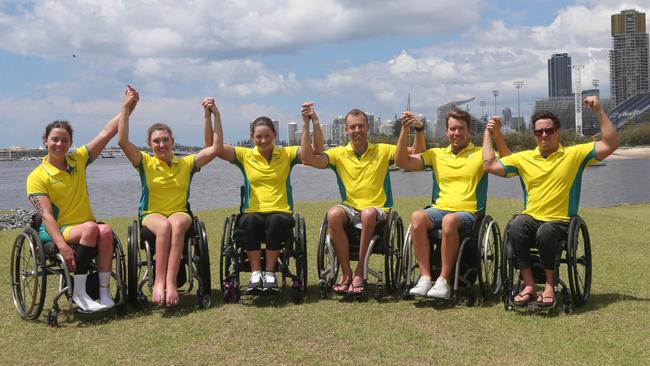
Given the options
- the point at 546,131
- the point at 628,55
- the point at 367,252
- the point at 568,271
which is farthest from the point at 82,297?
the point at 628,55

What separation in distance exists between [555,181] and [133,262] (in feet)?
10.5

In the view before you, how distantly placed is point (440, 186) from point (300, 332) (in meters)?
1.81

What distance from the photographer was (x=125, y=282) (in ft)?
16.8

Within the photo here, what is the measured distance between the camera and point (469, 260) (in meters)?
5.29

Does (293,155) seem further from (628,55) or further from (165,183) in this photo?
(628,55)

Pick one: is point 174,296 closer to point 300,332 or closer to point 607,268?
point 300,332

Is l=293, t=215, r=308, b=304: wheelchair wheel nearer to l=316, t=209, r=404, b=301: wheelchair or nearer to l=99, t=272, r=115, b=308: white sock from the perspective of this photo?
l=316, t=209, r=404, b=301: wheelchair

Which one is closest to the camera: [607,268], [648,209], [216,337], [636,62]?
[216,337]

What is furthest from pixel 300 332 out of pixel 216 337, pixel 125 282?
pixel 125 282

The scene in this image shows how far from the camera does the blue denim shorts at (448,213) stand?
5082 millimetres

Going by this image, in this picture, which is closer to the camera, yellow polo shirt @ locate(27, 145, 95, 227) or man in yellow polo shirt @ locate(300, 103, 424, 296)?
yellow polo shirt @ locate(27, 145, 95, 227)

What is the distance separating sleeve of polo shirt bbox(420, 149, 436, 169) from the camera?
552 cm

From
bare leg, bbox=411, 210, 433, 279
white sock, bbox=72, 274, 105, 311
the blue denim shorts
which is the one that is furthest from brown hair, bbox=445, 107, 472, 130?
white sock, bbox=72, 274, 105, 311

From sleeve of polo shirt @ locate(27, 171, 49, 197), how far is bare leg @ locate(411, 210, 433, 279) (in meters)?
2.81
